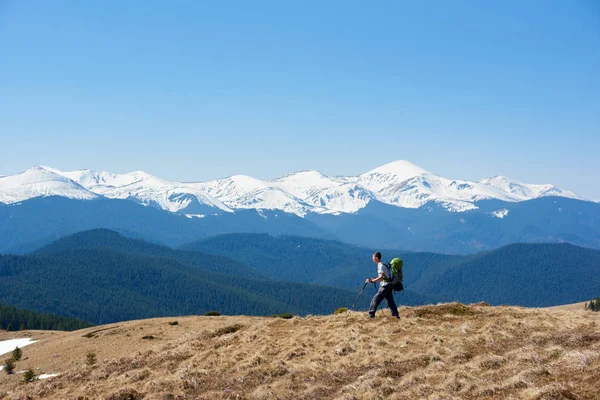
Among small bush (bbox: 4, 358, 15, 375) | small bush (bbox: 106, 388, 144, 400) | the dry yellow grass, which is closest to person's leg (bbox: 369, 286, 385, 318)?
the dry yellow grass

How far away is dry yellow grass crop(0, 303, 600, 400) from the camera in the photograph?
16.4 meters

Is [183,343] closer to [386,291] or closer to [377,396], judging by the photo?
[386,291]

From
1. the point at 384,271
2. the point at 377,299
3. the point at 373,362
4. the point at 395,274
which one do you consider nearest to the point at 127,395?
the point at 373,362

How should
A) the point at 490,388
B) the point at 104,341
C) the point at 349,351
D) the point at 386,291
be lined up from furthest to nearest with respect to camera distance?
1. the point at 104,341
2. the point at 386,291
3. the point at 349,351
4. the point at 490,388

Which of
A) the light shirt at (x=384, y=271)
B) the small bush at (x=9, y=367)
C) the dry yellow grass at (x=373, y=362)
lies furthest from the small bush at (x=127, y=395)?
the small bush at (x=9, y=367)

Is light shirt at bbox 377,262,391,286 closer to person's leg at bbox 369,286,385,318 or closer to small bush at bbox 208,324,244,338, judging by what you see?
person's leg at bbox 369,286,385,318

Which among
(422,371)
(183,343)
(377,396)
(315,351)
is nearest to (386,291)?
(315,351)

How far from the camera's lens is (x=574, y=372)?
52.4 ft

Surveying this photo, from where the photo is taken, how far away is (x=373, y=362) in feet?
67.1

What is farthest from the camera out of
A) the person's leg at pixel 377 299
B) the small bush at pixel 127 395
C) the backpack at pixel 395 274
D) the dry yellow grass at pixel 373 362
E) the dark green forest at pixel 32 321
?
the dark green forest at pixel 32 321

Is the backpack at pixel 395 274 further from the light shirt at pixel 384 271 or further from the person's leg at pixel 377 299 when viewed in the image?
the person's leg at pixel 377 299

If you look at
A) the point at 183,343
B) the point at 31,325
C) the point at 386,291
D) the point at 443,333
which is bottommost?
the point at 31,325

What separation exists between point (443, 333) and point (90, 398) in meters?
15.8

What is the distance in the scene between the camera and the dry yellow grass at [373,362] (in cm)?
1642
